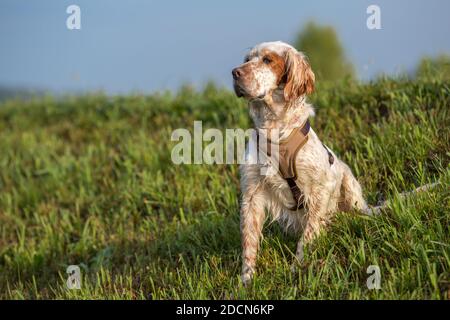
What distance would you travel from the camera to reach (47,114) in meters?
10.8

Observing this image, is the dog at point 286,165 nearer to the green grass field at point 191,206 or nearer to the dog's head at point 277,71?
the dog's head at point 277,71

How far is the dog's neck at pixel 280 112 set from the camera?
193 inches

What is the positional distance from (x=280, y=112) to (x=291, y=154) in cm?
→ 34

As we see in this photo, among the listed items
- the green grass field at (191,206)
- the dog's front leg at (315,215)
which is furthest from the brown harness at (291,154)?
the green grass field at (191,206)

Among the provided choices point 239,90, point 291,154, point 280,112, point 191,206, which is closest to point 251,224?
point 291,154

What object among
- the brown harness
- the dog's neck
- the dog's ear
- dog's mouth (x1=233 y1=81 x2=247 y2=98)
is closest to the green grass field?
the brown harness

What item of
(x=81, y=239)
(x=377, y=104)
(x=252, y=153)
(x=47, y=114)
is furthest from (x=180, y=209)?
(x=47, y=114)

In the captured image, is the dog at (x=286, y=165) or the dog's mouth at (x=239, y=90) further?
the dog at (x=286, y=165)

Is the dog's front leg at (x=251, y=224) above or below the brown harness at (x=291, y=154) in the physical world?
below

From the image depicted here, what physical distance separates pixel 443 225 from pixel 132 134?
5.31m

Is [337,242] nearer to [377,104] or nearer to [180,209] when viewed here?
[180,209]

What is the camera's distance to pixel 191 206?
674 cm

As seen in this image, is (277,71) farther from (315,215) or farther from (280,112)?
(315,215)

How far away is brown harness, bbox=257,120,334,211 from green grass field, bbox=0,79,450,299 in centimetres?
40
